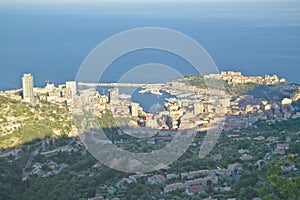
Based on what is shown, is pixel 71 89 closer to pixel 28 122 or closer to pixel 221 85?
pixel 28 122

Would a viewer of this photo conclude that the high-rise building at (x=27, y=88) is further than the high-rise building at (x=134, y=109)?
Yes

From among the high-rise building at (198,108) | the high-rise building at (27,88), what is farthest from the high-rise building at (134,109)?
the high-rise building at (27,88)

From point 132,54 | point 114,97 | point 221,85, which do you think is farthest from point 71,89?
point 132,54

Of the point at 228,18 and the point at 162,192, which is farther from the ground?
the point at 228,18

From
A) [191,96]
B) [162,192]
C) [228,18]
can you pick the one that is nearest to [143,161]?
[162,192]

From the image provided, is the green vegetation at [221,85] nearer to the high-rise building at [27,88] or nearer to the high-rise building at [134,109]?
the high-rise building at [134,109]

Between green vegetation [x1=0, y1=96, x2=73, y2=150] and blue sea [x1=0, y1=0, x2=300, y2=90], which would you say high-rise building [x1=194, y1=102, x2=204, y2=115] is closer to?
green vegetation [x1=0, y1=96, x2=73, y2=150]

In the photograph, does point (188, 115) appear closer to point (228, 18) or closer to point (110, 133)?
point (110, 133)
